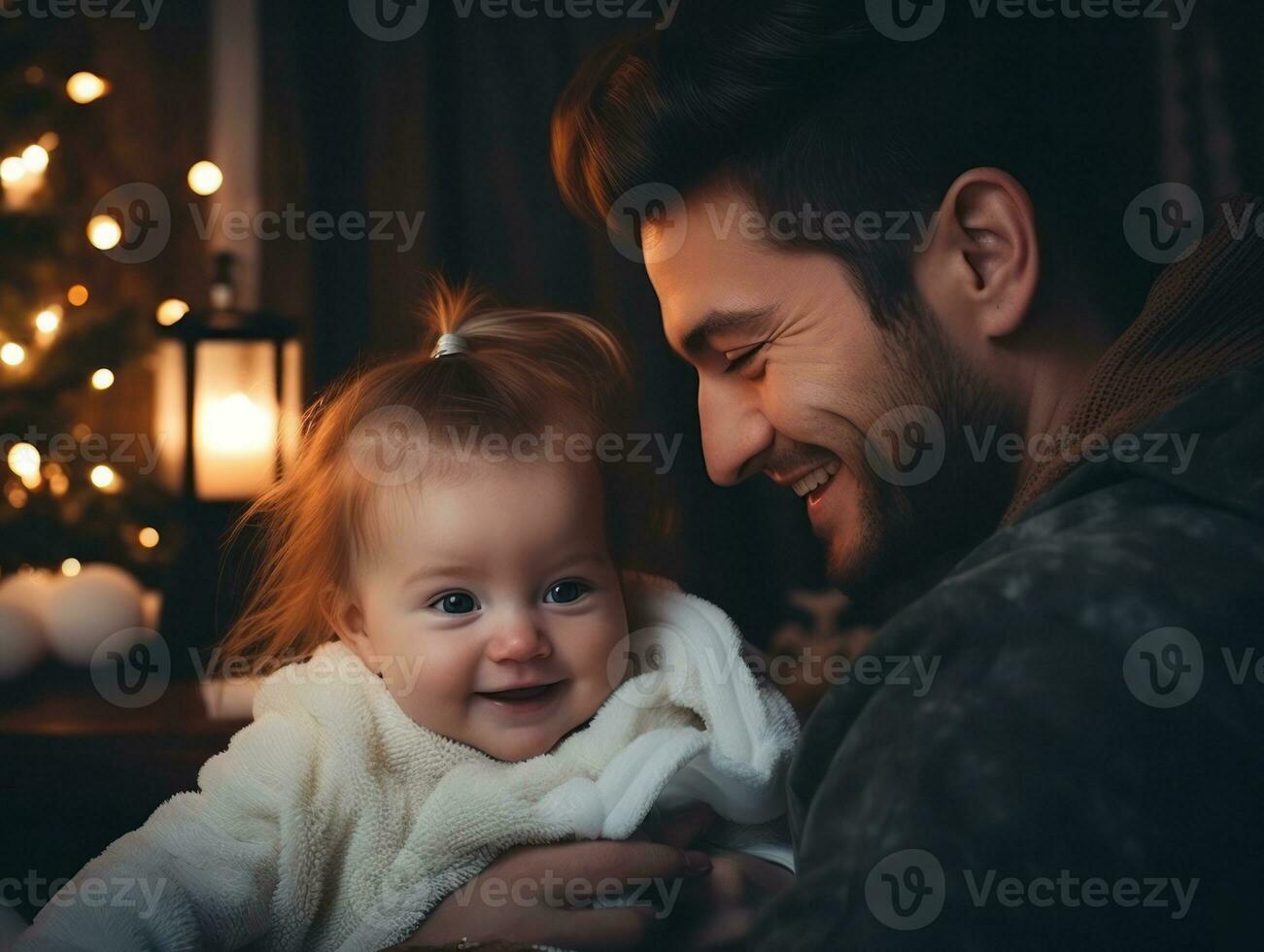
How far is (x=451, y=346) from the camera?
1328mm

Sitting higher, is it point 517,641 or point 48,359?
point 48,359

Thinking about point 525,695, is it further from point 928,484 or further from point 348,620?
point 928,484

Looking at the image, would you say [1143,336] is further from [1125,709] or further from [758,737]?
[758,737]

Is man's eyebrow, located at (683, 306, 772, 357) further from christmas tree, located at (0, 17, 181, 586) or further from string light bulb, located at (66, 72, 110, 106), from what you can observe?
string light bulb, located at (66, 72, 110, 106)

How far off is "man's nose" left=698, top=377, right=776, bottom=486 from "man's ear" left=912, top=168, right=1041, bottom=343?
0.24 metres

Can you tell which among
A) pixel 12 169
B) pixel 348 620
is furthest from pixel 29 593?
pixel 348 620

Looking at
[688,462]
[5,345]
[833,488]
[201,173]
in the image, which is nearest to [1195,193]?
[688,462]

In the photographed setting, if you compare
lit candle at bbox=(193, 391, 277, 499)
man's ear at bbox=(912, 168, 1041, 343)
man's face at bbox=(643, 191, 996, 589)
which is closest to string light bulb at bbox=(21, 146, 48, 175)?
lit candle at bbox=(193, 391, 277, 499)

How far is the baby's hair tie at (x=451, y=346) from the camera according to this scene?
1.32 meters

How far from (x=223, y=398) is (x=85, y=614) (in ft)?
1.46

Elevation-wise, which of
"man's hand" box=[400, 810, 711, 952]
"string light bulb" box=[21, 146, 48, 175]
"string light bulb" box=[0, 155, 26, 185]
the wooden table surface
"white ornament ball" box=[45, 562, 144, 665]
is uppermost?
"string light bulb" box=[21, 146, 48, 175]

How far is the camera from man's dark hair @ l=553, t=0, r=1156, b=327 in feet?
3.51

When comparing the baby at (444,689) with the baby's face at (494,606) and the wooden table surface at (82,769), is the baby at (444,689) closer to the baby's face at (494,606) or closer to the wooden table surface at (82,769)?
the baby's face at (494,606)

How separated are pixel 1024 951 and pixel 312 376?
227 cm
